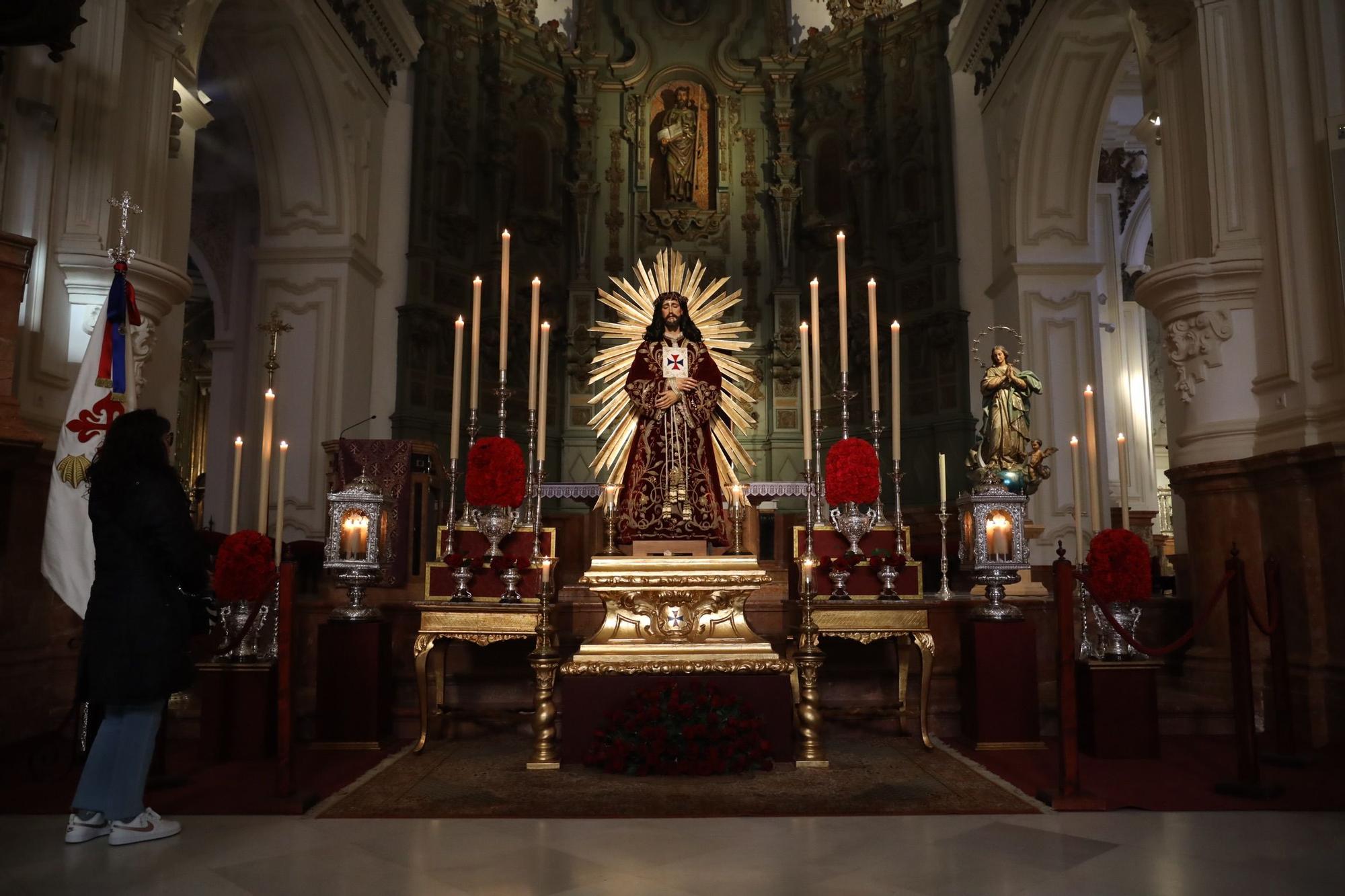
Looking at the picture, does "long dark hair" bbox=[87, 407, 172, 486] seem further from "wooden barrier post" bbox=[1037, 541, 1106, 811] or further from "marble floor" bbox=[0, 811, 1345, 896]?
"wooden barrier post" bbox=[1037, 541, 1106, 811]

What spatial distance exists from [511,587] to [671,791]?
163cm

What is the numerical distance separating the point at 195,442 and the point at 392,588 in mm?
13200

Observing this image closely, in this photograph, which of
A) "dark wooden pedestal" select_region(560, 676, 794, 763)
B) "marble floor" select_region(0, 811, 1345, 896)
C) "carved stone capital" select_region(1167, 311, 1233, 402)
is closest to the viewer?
"marble floor" select_region(0, 811, 1345, 896)

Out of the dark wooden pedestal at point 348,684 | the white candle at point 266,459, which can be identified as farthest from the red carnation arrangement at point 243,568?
the dark wooden pedestal at point 348,684

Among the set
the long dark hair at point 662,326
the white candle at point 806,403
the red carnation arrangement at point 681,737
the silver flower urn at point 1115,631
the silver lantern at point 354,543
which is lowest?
the red carnation arrangement at point 681,737

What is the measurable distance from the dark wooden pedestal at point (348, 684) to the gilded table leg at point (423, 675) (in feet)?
0.98

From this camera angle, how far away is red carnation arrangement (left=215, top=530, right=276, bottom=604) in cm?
555

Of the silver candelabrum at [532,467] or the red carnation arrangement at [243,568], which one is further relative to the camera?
the silver candelabrum at [532,467]

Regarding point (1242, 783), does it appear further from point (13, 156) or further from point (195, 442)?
point (195, 442)

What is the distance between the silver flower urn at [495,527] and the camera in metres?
6.04

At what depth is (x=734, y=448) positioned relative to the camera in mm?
6395

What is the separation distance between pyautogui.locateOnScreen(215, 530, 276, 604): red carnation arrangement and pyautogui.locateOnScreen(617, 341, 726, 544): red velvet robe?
2037 mm

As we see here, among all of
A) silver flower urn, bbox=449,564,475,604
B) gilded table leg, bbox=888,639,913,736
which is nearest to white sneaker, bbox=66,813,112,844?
silver flower urn, bbox=449,564,475,604

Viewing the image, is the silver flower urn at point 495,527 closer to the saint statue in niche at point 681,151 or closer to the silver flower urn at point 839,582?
the silver flower urn at point 839,582
